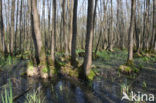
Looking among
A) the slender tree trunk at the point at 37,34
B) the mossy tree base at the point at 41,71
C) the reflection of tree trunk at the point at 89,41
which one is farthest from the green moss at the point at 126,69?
the slender tree trunk at the point at 37,34

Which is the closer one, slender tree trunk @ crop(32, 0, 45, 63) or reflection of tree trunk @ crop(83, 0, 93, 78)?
reflection of tree trunk @ crop(83, 0, 93, 78)

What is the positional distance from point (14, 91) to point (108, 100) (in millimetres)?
3380

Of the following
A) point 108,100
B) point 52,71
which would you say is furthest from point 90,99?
point 52,71

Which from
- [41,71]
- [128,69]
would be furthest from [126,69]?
[41,71]

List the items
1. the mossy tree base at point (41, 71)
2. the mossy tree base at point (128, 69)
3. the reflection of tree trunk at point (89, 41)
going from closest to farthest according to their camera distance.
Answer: the reflection of tree trunk at point (89, 41), the mossy tree base at point (41, 71), the mossy tree base at point (128, 69)

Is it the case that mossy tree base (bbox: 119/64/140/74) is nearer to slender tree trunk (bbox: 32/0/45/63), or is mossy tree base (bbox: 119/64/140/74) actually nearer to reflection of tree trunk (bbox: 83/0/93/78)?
reflection of tree trunk (bbox: 83/0/93/78)

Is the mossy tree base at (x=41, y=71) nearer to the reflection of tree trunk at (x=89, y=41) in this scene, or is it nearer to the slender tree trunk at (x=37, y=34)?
the slender tree trunk at (x=37, y=34)

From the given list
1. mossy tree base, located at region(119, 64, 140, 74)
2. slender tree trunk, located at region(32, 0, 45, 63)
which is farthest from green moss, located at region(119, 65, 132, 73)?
slender tree trunk, located at region(32, 0, 45, 63)

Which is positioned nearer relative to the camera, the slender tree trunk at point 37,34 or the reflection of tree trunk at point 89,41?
the reflection of tree trunk at point 89,41

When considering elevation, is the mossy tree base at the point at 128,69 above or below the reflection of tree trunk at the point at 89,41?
below

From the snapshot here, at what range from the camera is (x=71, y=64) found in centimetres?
834

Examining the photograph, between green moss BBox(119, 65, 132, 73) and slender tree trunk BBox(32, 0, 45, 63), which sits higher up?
slender tree trunk BBox(32, 0, 45, 63)

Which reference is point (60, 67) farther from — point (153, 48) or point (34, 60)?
point (153, 48)

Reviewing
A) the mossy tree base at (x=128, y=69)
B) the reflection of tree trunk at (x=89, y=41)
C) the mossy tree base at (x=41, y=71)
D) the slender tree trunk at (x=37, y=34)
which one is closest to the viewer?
the reflection of tree trunk at (x=89, y=41)
